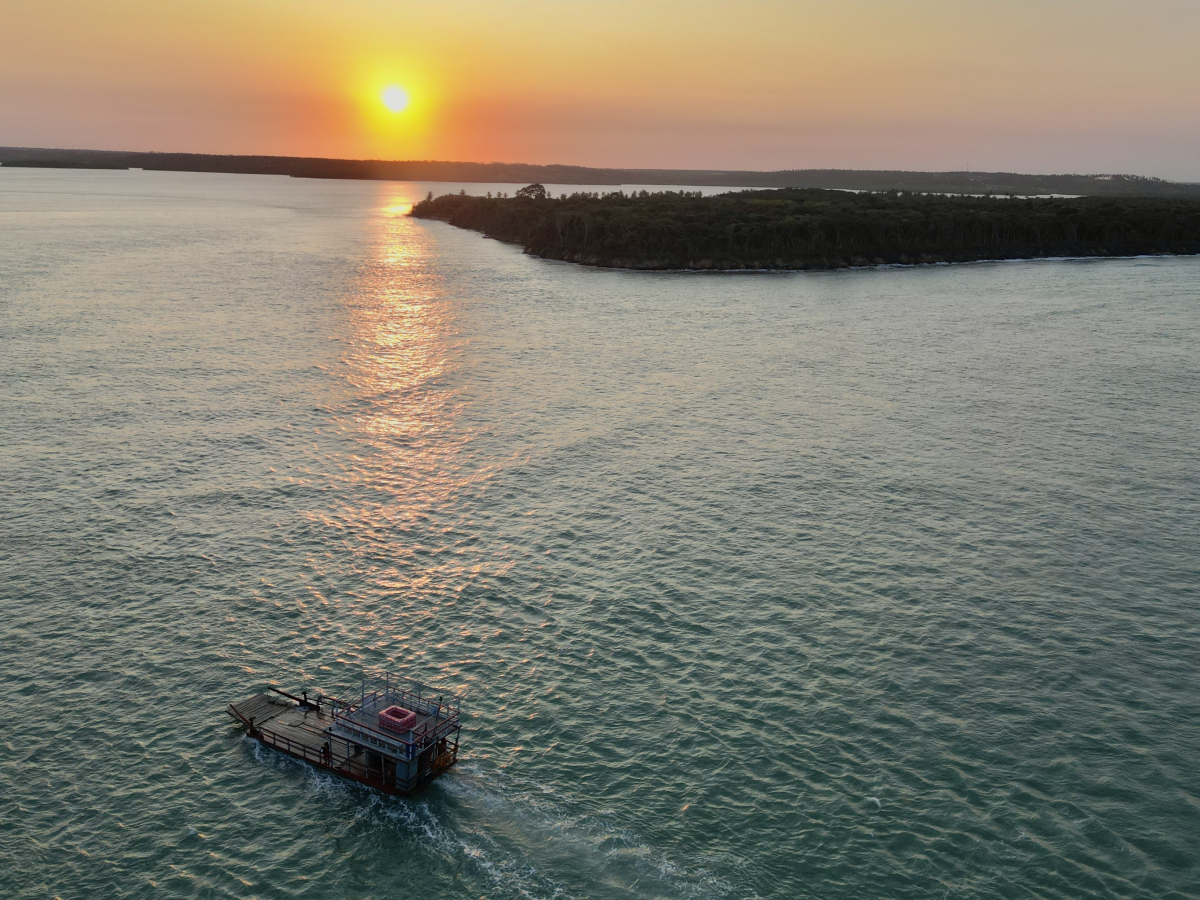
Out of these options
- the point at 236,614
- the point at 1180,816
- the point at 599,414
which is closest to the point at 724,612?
the point at 1180,816

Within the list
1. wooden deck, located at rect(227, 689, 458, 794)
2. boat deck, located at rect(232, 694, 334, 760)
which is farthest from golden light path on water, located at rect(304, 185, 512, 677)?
wooden deck, located at rect(227, 689, 458, 794)

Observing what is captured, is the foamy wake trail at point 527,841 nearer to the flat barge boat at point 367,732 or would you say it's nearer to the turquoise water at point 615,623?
the turquoise water at point 615,623

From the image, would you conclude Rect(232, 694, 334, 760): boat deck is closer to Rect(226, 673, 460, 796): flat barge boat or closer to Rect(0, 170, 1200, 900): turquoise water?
Rect(226, 673, 460, 796): flat barge boat

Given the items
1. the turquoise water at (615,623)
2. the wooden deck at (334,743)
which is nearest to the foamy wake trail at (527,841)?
the turquoise water at (615,623)

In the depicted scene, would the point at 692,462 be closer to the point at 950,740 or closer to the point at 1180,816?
the point at 950,740

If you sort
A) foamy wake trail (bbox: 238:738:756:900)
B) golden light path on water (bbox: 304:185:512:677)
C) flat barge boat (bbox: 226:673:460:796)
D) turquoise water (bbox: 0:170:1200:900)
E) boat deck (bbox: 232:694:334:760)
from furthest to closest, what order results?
golden light path on water (bbox: 304:185:512:677) → boat deck (bbox: 232:694:334:760) → flat barge boat (bbox: 226:673:460:796) → turquoise water (bbox: 0:170:1200:900) → foamy wake trail (bbox: 238:738:756:900)

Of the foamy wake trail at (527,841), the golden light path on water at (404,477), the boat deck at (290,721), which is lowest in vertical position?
the foamy wake trail at (527,841)

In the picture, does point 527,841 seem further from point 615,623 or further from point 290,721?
point 615,623
